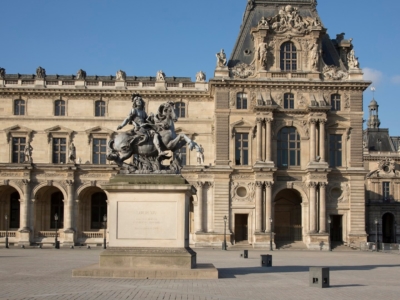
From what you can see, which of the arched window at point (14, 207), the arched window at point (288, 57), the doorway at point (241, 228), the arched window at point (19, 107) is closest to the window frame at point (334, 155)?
the arched window at point (288, 57)

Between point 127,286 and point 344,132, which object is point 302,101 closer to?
point 344,132

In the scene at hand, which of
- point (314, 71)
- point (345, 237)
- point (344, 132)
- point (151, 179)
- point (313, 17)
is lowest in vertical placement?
point (345, 237)

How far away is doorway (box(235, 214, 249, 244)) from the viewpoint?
203 feet

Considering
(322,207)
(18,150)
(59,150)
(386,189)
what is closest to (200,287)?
(322,207)

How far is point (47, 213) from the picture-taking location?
64.8 meters

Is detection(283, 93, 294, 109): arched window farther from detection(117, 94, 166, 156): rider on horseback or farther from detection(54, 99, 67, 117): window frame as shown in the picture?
detection(117, 94, 166, 156): rider on horseback

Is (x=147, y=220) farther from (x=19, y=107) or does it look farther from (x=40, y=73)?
(x=40, y=73)

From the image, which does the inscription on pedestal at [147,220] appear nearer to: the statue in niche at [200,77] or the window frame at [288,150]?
the window frame at [288,150]

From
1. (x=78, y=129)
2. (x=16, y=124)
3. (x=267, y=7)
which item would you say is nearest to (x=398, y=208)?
(x=267, y=7)

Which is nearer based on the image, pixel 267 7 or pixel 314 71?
pixel 314 71

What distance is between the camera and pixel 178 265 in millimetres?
23734

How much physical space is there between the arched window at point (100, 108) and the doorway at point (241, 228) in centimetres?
1708

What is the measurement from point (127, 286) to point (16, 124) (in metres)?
48.2

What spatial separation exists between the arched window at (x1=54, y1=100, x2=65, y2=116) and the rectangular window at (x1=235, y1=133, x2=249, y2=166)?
18.0 metres
